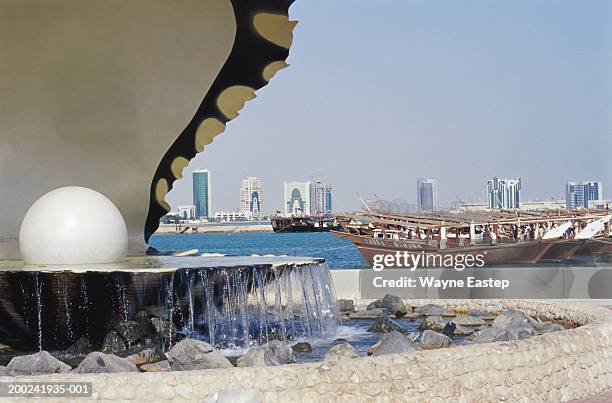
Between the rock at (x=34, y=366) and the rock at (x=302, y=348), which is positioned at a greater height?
the rock at (x=34, y=366)

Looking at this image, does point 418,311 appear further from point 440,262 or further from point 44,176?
point 440,262

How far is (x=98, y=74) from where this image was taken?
40.9ft

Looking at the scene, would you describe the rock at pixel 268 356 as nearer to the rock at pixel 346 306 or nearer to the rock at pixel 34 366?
the rock at pixel 34 366

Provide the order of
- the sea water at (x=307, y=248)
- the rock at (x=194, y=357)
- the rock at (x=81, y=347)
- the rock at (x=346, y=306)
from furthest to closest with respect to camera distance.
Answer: the sea water at (x=307, y=248), the rock at (x=346, y=306), the rock at (x=81, y=347), the rock at (x=194, y=357)

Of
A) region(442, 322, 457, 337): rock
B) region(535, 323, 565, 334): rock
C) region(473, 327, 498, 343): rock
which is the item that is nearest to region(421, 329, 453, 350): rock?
region(473, 327, 498, 343): rock

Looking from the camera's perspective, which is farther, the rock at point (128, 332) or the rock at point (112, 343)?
the rock at point (128, 332)

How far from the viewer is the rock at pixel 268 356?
7.89 m

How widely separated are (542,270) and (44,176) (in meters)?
8.71

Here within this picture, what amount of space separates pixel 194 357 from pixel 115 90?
17.6 feet

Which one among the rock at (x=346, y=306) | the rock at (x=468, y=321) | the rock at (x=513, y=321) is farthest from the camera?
the rock at (x=346, y=306)

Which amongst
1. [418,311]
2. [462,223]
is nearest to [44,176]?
[418,311]

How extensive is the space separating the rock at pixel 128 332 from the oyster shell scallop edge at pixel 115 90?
3571mm

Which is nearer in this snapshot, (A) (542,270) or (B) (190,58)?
(B) (190,58)

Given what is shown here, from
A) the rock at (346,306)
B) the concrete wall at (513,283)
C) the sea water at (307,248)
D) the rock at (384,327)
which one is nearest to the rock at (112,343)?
the rock at (384,327)
